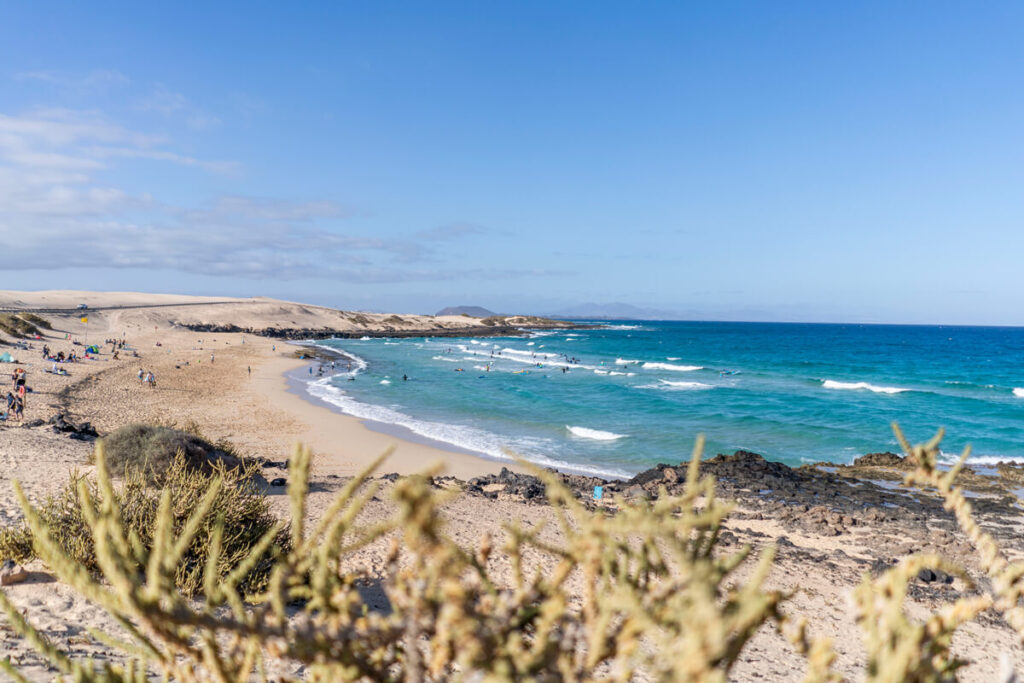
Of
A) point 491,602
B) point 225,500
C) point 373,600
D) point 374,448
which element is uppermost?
point 491,602

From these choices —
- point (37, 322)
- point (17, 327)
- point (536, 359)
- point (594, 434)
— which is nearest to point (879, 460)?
point (594, 434)

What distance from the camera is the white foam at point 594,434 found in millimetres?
27000

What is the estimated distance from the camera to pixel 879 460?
23.8m

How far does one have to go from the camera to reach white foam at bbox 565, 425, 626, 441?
27000 millimetres

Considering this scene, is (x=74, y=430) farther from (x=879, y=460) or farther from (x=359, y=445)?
(x=879, y=460)

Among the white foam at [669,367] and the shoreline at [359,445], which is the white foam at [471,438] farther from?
the white foam at [669,367]

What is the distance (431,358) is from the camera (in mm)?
63688

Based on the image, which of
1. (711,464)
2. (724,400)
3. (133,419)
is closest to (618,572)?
(711,464)

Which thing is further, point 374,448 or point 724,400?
point 724,400

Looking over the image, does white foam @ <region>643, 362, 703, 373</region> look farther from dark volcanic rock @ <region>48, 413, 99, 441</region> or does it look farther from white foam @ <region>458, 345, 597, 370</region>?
dark volcanic rock @ <region>48, 413, 99, 441</region>

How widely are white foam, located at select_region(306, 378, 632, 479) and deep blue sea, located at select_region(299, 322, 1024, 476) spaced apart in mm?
92

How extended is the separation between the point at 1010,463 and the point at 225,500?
1155 inches

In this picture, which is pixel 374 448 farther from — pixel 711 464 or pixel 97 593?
pixel 97 593

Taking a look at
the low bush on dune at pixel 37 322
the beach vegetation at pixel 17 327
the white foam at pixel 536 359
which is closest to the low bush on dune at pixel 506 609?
the beach vegetation at pixel 17 327
